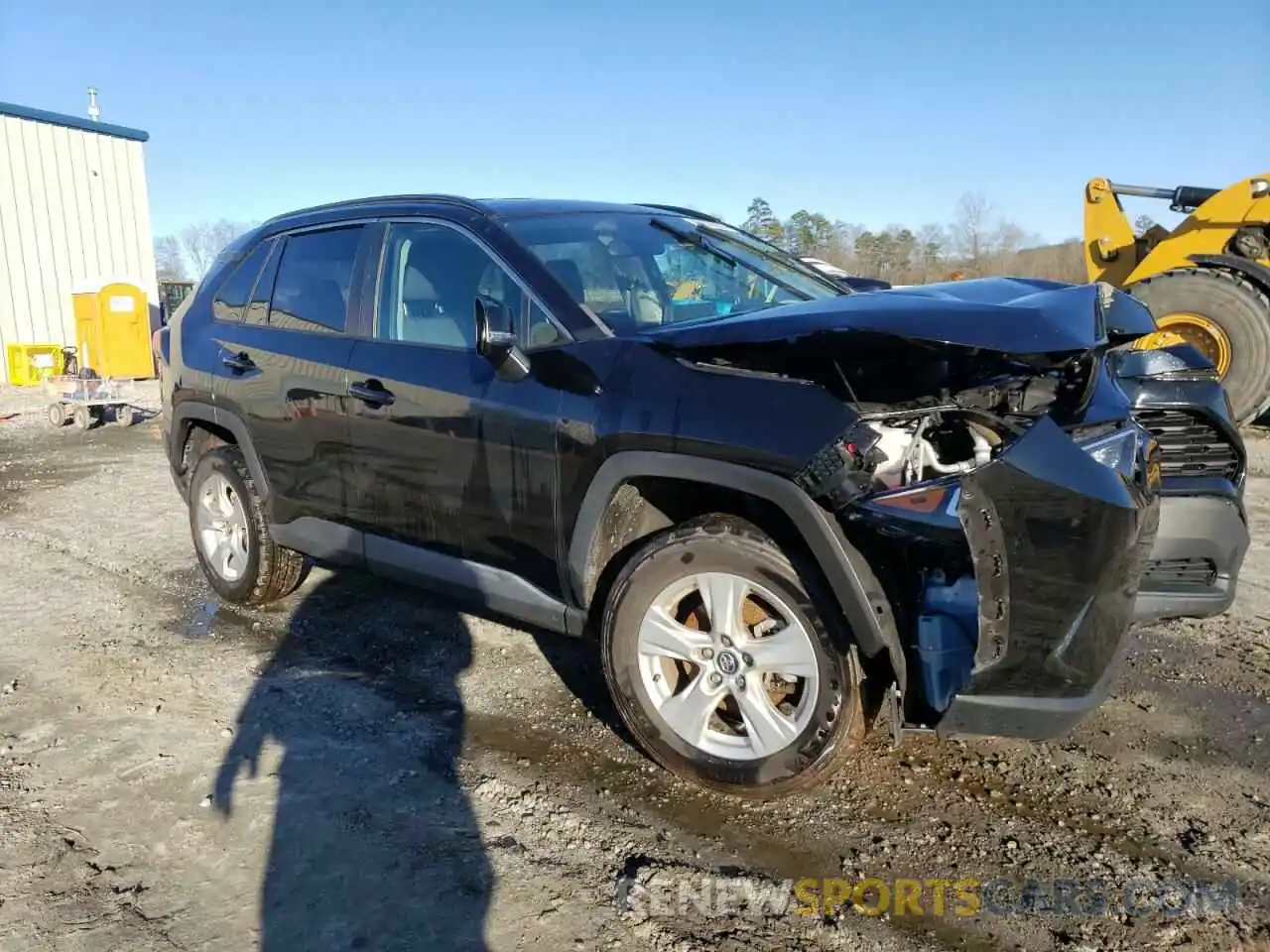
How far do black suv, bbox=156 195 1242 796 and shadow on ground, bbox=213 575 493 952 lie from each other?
514 millimetres

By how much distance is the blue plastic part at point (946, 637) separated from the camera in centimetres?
258

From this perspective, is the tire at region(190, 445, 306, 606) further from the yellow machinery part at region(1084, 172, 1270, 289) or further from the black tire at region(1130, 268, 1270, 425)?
the yellow machinery part at region(1084, 172, 1270, 289)

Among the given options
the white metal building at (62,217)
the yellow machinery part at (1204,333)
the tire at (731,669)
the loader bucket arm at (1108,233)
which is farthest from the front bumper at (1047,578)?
the white metal building at (62,217)

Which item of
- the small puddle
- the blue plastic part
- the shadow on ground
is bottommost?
the small puddle

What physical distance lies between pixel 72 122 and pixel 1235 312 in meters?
18.1

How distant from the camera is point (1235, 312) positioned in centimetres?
802

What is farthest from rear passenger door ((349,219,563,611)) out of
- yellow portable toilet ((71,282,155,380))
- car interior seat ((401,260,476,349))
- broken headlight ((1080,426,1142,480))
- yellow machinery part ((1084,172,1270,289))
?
yellow portable toilet ((71,282,155,380))

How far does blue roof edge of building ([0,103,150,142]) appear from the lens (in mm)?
15578

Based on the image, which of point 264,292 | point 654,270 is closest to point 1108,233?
point 654,270

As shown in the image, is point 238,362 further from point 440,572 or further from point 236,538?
point 440,572

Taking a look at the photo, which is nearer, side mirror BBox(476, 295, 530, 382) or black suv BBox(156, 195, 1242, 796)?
black suv BBox(156, 195, 1242, 796)

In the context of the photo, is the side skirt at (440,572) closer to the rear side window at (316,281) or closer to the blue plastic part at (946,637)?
the rear side window at (316,281)

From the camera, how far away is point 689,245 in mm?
3926

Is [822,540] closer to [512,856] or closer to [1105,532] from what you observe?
[1105,532]
